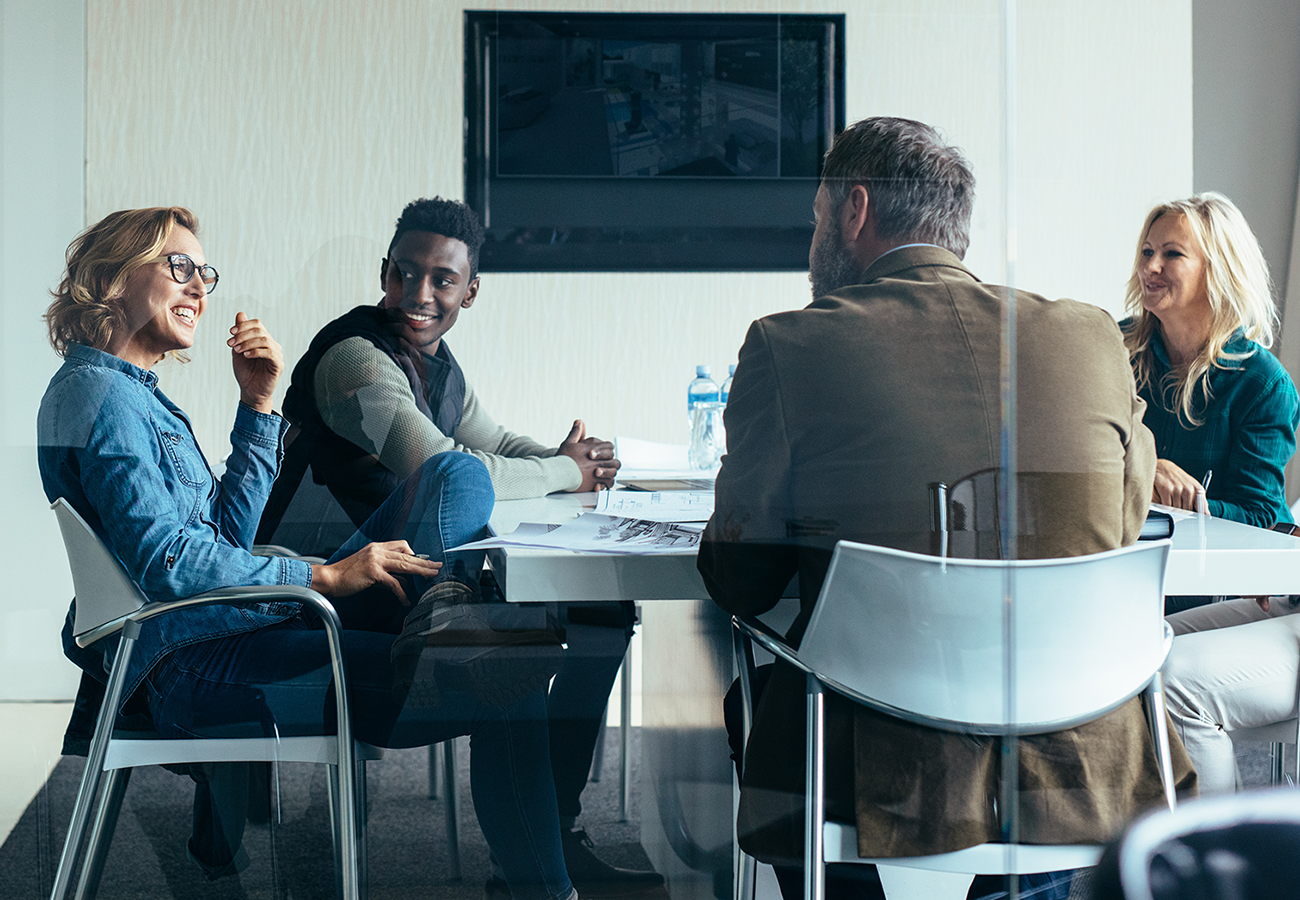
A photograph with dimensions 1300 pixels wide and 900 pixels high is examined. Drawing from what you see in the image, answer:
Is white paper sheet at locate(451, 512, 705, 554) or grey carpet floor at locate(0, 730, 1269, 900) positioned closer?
white paper sheet at locate(451, 512, 705, 554)

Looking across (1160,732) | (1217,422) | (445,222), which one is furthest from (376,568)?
(1217,422)

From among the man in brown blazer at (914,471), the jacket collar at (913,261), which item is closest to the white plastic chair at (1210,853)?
the man in brown blazer at (914,471)

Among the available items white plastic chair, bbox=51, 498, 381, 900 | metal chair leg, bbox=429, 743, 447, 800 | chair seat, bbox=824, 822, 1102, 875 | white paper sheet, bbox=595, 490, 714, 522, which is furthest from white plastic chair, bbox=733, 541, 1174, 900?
white plastic chair, bbox=51, 498, 381, 900

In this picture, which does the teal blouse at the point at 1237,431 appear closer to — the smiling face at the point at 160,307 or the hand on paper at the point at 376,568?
the hand on paper at the point at 376,568

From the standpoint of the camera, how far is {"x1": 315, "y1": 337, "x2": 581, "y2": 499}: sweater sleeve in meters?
1.42

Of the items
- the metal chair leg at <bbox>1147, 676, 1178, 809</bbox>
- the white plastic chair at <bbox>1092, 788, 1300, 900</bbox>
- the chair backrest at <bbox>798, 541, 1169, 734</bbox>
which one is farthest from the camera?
the metal chair leg at <bbox>1147, 676, 1178, 809</bbox>

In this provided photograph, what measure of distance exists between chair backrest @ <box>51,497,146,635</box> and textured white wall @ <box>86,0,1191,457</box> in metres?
0.22

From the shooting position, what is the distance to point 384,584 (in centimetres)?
144

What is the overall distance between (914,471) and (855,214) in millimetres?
429

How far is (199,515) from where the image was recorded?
4.48ft

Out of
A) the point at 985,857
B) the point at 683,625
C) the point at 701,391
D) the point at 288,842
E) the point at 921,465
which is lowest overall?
the point at 288,842

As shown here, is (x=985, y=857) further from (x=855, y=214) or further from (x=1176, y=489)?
(x=855, y=214)

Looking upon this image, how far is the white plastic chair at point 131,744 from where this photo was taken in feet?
4.55

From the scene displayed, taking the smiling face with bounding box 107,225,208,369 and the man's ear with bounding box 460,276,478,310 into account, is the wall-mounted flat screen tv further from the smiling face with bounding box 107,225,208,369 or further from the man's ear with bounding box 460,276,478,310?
the smiling face with bounding box 107,225,208,369
